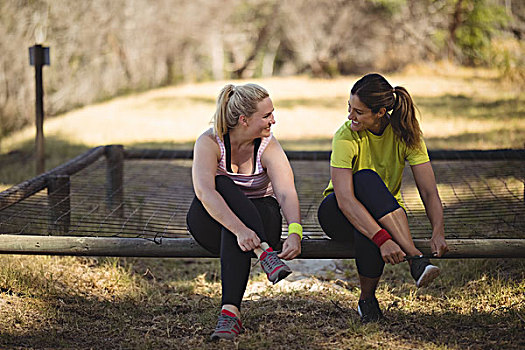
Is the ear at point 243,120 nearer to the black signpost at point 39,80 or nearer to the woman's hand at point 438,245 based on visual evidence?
the woman's hand at point 438,245

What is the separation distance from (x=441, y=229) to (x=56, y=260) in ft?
6.87

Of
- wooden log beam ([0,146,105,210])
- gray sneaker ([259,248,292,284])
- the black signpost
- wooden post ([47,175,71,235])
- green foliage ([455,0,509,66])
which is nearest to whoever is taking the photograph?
gray sneaker ([259,248,292,284])

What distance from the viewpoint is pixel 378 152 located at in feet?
8.79

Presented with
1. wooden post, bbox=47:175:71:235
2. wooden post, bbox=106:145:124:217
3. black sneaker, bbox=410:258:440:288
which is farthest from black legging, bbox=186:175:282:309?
wooden post, bbox=106:145:124:217

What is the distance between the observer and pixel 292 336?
247cm

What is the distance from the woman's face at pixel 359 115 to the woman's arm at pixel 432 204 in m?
0.30

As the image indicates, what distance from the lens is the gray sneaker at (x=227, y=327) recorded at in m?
2.34

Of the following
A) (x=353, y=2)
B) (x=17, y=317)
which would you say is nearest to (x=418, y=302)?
(x=17, y=317)

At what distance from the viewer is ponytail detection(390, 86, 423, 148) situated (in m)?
2.63

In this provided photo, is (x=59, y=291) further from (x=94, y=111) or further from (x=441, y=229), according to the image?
(x=94, y=111)

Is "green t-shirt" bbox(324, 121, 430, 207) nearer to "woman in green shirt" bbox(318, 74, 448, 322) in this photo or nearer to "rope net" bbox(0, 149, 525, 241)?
"woman in green shirt" bbox(318, 74, 448, 322)

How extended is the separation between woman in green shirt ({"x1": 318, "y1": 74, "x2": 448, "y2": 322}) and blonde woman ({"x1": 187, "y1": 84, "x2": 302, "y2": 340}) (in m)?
0.22

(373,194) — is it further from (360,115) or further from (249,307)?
(249,307)

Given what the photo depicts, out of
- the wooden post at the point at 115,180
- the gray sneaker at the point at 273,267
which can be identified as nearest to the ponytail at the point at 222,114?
the gray sneaker at the point at 273,267
